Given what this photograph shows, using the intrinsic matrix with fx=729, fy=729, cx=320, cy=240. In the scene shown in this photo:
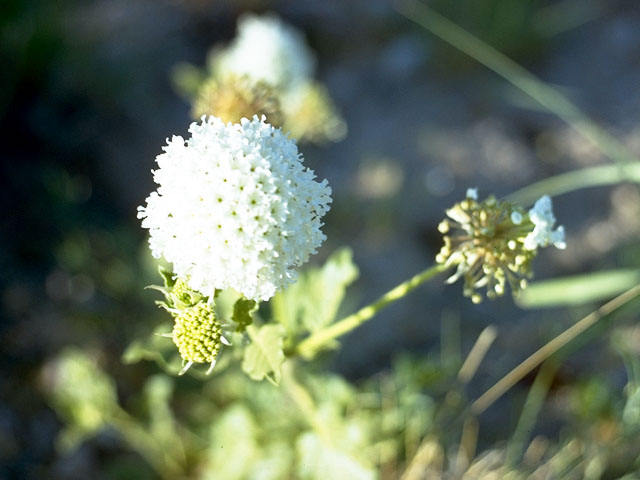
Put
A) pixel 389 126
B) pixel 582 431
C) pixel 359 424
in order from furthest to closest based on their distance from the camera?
pixel 389 126 < pixel 582 431 < pixel 359 424

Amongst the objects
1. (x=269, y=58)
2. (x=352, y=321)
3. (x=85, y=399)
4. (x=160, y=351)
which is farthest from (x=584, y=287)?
(x=85, y=399)

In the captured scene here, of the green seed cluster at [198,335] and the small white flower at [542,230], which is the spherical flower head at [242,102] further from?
the small white flower at [542,230]

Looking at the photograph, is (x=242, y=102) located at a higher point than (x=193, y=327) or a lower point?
higher

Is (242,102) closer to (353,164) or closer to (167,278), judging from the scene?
(167,278)

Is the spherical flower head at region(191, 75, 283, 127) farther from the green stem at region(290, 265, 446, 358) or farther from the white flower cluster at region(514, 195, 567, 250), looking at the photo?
the white flower cluster at region(514, 195, 567, 250)

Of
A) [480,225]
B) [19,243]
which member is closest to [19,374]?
[19,243]

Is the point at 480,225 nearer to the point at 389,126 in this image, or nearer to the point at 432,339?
the point at 432,339

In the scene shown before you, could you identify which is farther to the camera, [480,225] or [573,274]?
[573,274]

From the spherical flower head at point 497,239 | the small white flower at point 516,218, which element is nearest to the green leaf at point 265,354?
the spherical flower head at point 497,239
